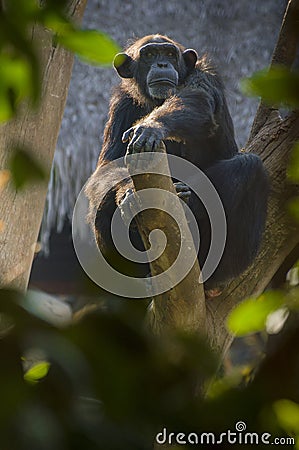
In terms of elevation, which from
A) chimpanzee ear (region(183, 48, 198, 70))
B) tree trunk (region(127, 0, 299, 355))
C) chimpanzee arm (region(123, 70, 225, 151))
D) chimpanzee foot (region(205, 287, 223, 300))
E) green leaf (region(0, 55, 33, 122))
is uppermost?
green leaf (region(0, 55, 33, 122))

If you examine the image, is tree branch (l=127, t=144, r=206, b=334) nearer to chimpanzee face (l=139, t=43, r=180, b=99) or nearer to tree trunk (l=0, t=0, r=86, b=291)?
tree trunk (l=0, t=0, r=86, b=291)

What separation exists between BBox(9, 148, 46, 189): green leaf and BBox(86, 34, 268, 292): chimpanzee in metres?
1.63

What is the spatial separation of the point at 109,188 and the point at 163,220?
0.73 metres

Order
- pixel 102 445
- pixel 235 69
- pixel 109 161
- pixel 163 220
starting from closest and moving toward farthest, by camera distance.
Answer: pixel 102 445 → pixel 163 220 → pixel 109 161 → pixel 235 69

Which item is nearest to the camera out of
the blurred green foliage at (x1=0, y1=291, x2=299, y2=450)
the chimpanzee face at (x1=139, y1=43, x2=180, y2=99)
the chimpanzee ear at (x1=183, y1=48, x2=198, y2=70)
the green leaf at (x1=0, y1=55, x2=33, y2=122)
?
the blurred green foliage at (x1=0, y1=291, x2=299, y2=450)

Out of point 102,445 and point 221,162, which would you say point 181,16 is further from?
point 102,445

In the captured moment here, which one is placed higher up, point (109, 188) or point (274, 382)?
point (274, 382)

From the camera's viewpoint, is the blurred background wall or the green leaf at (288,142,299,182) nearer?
the green leaf at (288,142,299,182)

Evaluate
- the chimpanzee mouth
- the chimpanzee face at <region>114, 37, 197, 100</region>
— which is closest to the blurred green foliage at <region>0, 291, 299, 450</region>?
the chimpanzee face at <region>114, 37, 197, 100</region>

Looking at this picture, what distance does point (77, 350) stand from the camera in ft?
1.68

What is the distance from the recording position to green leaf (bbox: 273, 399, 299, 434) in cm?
53

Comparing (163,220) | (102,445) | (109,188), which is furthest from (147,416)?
(109,188)

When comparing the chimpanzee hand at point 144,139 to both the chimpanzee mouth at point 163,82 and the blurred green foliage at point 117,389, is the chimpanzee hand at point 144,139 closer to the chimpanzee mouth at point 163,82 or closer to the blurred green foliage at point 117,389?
the chimpanzee mouth at point 163,82

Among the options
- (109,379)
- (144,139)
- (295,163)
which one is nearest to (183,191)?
Result: (144,139)
